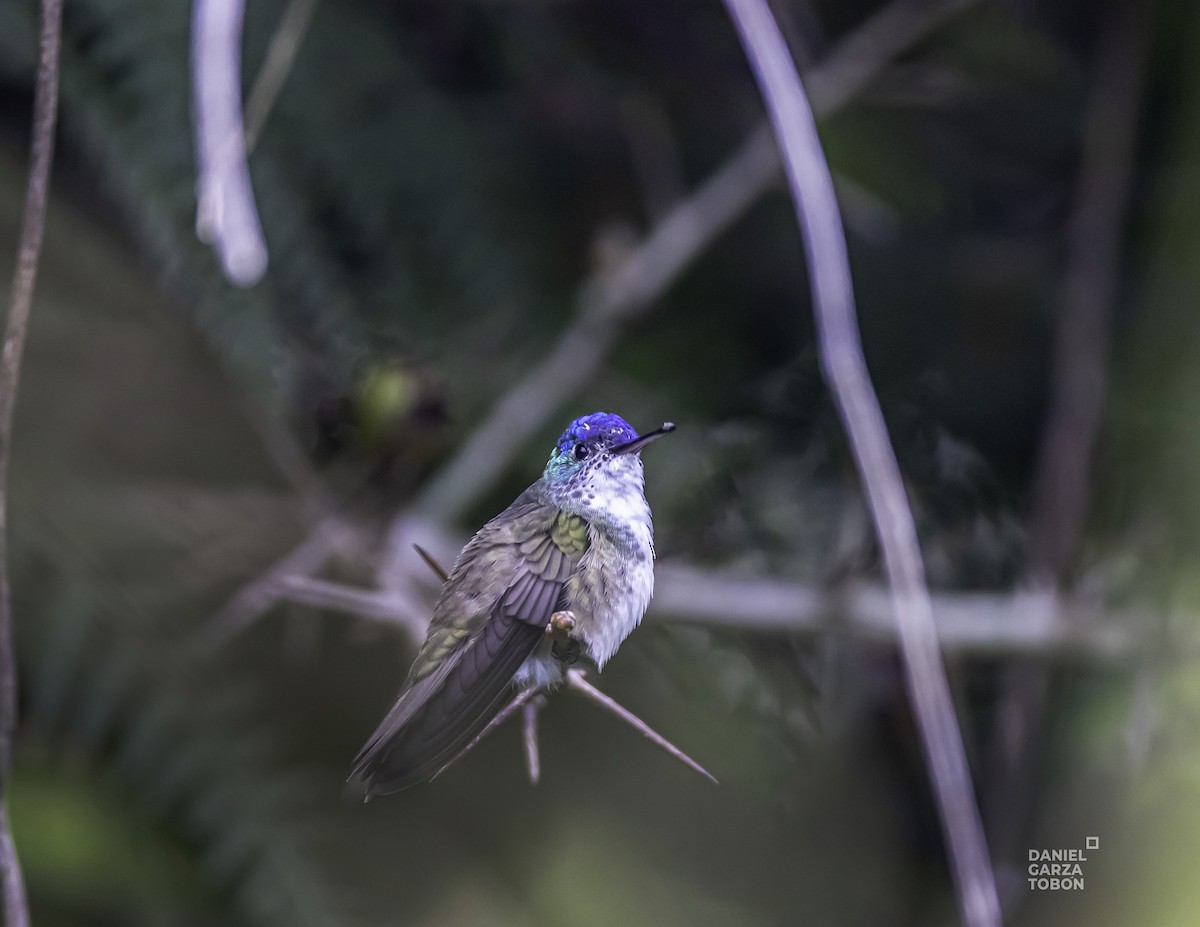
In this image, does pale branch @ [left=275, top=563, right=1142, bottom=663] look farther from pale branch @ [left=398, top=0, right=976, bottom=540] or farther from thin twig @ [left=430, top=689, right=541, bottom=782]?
thin twig @ [left=430, top=689, right=541, bottom=782]

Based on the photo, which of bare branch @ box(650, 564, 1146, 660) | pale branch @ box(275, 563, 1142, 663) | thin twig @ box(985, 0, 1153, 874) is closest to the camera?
pale branch @ box(275, 563, 1142, 663)

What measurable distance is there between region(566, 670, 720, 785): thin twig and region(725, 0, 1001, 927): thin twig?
0.33m

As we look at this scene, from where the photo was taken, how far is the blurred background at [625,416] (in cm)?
181

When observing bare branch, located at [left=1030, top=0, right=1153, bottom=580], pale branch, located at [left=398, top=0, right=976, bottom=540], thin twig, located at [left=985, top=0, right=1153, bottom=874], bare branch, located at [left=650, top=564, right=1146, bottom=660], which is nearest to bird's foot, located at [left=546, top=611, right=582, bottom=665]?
bare branch, located at [left=650, top=564, right=1146, bottom=660]

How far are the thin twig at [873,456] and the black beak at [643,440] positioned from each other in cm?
28

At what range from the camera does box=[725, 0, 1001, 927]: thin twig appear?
2.49 ft

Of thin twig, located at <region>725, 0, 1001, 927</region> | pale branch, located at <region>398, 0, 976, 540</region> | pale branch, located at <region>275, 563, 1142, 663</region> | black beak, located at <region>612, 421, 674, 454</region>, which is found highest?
pale branch, located at <region>398, 0, 976, 540</region>

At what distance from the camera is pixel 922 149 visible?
9.25ft

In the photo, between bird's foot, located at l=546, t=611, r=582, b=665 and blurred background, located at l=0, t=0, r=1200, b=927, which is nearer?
bird's foot, located at l=546, t=611, r=582, b=665

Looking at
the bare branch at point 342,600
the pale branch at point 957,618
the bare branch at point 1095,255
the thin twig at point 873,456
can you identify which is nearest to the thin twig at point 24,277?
the bare branch at point 342,600

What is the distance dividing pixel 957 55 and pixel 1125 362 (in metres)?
0.84

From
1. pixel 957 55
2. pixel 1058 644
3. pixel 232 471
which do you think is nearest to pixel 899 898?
pixel 1058 644

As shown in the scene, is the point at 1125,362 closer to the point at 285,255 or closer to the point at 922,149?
the point at 922,149

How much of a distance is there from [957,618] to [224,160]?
63.3 inches
